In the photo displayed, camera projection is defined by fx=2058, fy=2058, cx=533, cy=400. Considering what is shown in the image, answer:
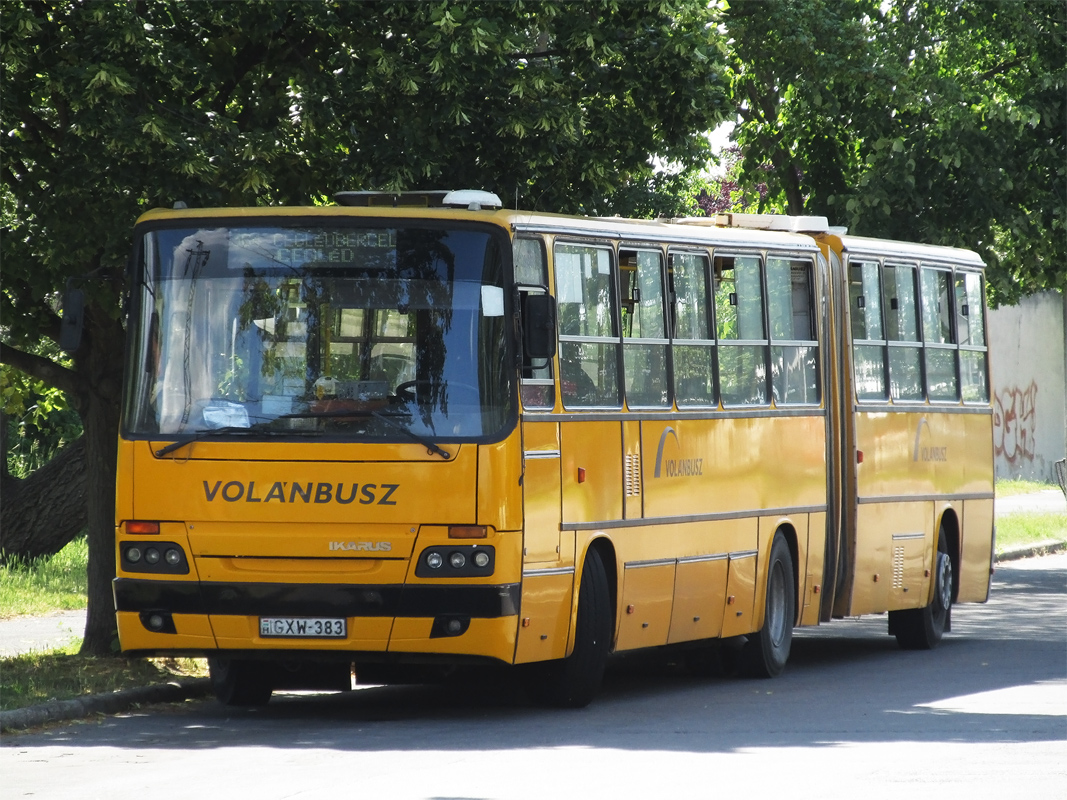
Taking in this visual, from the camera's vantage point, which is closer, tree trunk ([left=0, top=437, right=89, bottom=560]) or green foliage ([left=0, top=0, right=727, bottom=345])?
green foliage ([left=0, top=0, right=727, bottom=345])

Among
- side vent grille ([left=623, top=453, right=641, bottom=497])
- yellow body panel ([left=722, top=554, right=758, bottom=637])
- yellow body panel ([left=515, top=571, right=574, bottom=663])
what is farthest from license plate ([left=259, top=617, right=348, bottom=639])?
yellow body panel ([left=722, top=554, right=758, bottom=637])

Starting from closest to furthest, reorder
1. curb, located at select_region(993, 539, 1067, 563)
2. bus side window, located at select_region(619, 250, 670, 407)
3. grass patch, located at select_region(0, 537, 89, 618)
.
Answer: bus side window, located at select_region(619, 250, 670, 407) < grass patch, located at select_region(0, 537, 89, 618) < curb, located at select_region(993, 539, 1067, 563)

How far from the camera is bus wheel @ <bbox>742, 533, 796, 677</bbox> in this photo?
608 inches

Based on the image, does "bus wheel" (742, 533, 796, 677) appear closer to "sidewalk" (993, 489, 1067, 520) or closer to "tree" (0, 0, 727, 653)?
"tree" (0, 0, 727, 653)

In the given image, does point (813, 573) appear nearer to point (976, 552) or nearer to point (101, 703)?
point (976, 552)

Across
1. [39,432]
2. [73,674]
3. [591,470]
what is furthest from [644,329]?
[39,432]

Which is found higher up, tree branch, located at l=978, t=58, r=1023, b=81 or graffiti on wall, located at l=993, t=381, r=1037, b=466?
tree branch, located at l=978, t=58, r=1023, b=81

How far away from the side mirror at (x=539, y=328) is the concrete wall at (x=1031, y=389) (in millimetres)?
37651

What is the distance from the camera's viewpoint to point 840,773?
9836 millimetres

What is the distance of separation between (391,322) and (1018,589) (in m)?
14.8

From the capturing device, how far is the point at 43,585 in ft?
68.9

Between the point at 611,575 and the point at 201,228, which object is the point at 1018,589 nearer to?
the point at 611,575

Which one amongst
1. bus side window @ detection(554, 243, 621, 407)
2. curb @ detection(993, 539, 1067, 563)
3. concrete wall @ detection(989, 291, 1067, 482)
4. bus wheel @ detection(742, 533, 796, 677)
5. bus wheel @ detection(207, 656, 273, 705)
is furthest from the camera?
concrete wall @ detection(989, 291, 1067, 482)

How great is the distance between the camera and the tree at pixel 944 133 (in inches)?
952
